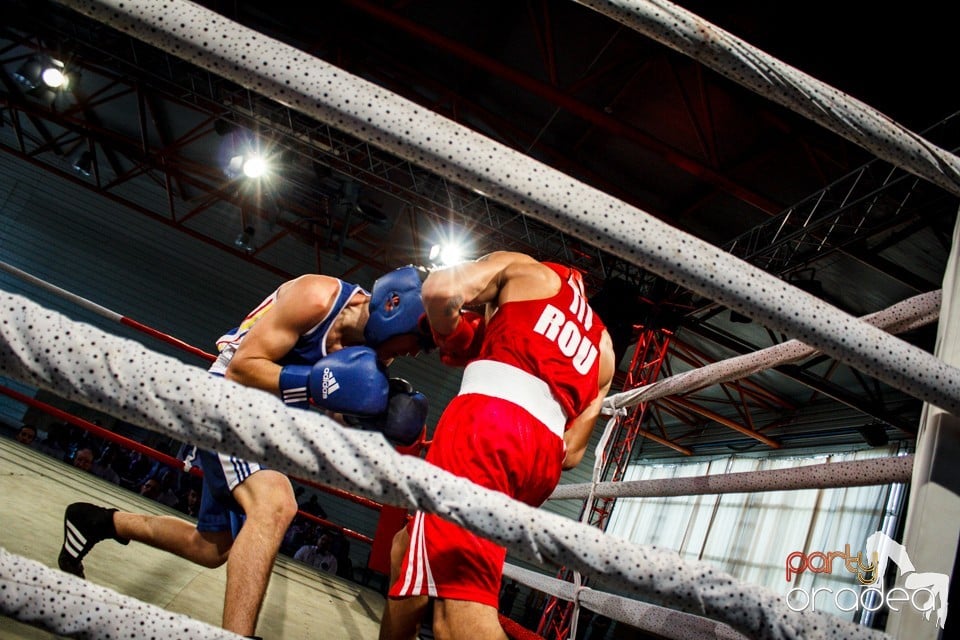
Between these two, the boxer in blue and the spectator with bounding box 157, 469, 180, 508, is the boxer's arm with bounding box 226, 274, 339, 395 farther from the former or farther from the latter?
the spectator with bounding box 157, 469, 180, 508

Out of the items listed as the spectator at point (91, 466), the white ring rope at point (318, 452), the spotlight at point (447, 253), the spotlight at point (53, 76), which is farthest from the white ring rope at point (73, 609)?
the spotlight at point (53, 76)

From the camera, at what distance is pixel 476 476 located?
1.26 m

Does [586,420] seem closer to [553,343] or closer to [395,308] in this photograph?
[553,343]

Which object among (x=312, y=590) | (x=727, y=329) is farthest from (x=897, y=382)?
(x=727, y=329)

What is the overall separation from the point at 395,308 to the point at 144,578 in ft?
3.97

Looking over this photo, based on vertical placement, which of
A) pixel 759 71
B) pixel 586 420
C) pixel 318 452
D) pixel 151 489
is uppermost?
pixel 759 71

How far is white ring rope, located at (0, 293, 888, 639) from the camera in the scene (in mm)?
526

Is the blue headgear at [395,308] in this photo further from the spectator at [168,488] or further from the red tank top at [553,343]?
the spectator at [168,488]

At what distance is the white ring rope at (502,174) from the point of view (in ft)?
2.12

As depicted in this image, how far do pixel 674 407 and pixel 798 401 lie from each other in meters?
2.37

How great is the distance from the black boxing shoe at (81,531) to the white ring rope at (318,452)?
146 centimetres

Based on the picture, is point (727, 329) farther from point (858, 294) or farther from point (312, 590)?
point (312, 590)

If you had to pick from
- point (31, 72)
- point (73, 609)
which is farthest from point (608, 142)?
point (31, 72)

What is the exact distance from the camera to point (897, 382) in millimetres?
779
